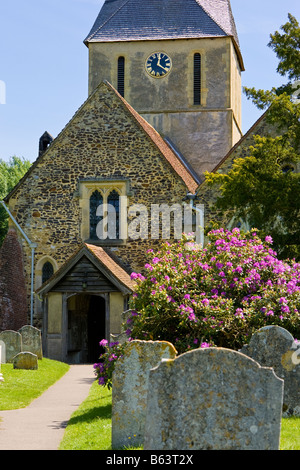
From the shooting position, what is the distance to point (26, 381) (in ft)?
60.2

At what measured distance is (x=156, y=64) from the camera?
3753cm

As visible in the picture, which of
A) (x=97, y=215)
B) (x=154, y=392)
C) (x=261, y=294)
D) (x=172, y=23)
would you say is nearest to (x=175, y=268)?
(x=261, y=294)

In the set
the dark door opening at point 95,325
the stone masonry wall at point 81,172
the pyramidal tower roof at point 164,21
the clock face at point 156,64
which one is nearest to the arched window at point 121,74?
the pyramidal tower roof at point 164,21

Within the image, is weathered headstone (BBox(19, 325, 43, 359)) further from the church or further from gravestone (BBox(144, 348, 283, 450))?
gravestone (BBox(144, 348, 283, 450))

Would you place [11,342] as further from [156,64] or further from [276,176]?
[156,64]

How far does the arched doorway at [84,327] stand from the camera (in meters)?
28.3

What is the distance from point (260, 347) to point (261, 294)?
3130mm

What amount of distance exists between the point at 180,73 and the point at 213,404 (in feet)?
103

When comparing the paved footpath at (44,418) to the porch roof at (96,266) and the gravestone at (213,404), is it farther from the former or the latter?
the porch roof at (96,266)

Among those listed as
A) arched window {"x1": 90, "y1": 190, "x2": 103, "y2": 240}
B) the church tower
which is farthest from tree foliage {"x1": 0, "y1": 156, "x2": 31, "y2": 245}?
arched window {"x1": 90, "y1": 190, "x2": 103, "y2": 240}

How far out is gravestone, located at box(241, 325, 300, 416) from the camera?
1244 centimetres

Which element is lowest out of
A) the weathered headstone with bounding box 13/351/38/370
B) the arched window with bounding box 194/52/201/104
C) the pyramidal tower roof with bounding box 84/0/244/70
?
the weathered headstone with bounding box 13/351/38/370

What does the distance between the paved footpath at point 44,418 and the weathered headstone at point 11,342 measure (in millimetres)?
2928

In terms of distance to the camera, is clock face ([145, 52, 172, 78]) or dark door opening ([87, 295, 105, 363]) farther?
clock face ([145, 52, 172, 78])
